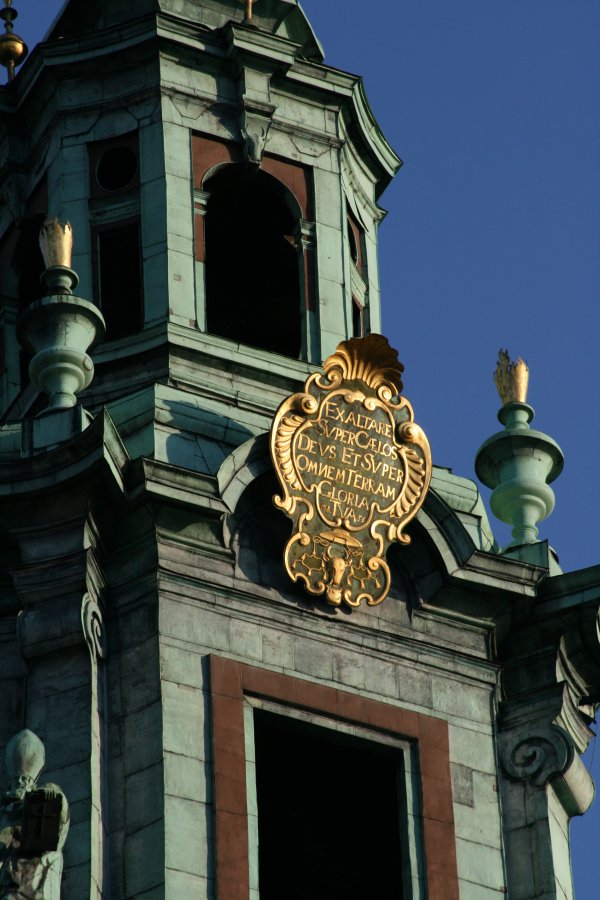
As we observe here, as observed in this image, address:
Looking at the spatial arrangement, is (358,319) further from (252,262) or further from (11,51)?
(11,51)

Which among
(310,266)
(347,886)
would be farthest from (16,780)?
(310,266)

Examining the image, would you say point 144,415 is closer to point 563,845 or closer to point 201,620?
point 201,620

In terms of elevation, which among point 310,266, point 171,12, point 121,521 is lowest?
point 121,521

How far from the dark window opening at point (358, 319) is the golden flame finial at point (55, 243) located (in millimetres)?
4190

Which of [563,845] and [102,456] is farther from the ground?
[102,456]

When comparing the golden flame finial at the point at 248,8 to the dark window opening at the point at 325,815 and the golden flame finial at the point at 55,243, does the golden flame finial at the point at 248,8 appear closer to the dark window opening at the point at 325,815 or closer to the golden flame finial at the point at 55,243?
the golden flame finial at the point at 55,243

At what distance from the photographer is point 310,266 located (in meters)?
46.4

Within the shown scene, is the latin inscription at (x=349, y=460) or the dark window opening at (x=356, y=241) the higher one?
the dark window opening at (x=356, y=241)

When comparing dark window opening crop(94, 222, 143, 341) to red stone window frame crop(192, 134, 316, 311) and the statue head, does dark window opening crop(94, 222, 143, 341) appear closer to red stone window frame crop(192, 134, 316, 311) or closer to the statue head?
red stone window frame crop(192, 134, 316, 311)

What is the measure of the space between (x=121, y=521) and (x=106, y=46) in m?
7.74

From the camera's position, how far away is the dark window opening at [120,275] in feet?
150

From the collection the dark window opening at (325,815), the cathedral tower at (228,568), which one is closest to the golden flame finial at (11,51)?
the cathedral tower at (228,568)

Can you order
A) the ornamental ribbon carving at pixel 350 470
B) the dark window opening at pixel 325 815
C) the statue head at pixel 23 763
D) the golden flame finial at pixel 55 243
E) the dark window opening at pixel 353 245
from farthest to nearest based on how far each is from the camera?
the dark window opening at pixel 353 245
the golden flame finial at pixel 55 243
the ornamental ribbon carving at pixel 350 470
the dark window opening at pixel 325 815
the statue head at pixel 23 763

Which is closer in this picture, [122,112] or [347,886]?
[347,886]
